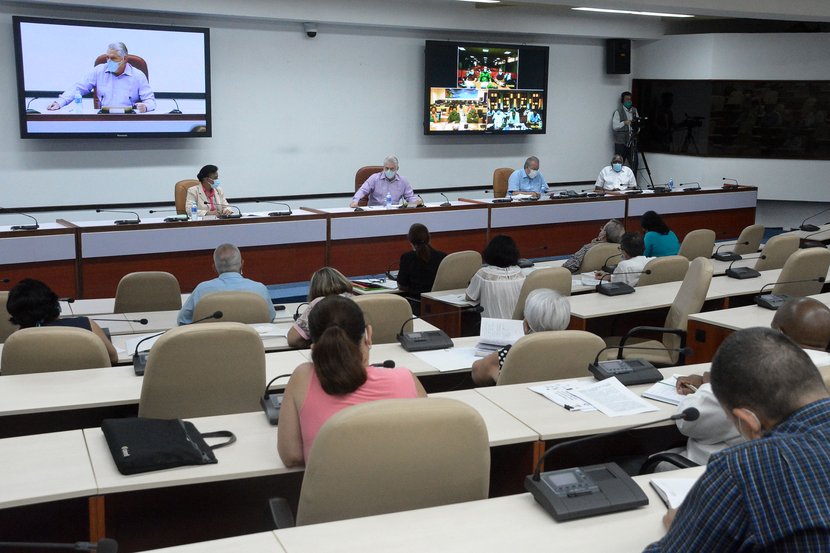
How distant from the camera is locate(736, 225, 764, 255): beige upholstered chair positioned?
26.7 feet

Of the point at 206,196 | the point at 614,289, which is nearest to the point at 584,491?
the point at 614,289

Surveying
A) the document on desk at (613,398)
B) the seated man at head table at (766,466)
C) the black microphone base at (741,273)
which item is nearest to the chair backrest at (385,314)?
the document on desk at (613,398)

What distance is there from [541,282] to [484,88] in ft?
24.2

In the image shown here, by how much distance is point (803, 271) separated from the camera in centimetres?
603

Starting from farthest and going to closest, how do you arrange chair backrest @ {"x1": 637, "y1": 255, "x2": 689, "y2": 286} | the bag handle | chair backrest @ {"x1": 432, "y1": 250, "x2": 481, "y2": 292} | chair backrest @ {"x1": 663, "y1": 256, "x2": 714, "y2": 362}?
1. chair backrest @ {"x1": 432, "y1": 250, "x2": 481, "y2": 292}
2. chair backrest @ {"x1": 637, "y1": 255, "x2": 689, "y2": 286}
3. chair backrest @ {"x1": 663, "y1": 256, "x2": 714, "y2": 362}
4. the bag handle

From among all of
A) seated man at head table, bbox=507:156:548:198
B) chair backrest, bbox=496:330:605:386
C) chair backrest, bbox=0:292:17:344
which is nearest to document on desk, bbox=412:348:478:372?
chair backrest, bbox=496:330:605:386

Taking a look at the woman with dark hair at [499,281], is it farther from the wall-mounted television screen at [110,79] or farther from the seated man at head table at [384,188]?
the wall-mounted television screen at [110,79]

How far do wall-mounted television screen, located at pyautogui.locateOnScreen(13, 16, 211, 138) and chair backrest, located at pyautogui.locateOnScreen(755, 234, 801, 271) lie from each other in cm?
649

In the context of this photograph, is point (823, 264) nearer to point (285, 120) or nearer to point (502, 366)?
point (502, 366)

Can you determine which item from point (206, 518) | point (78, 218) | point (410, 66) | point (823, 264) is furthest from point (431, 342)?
point (410, 66)

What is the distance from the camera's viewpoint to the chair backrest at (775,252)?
7.01m

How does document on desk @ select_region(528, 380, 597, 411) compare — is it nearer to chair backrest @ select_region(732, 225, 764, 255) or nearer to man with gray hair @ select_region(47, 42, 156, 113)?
chair backrest @ select_region(732, 225, 764, 255)

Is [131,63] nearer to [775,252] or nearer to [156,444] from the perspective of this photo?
[775,252]

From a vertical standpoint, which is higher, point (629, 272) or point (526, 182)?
point (526, 182)
